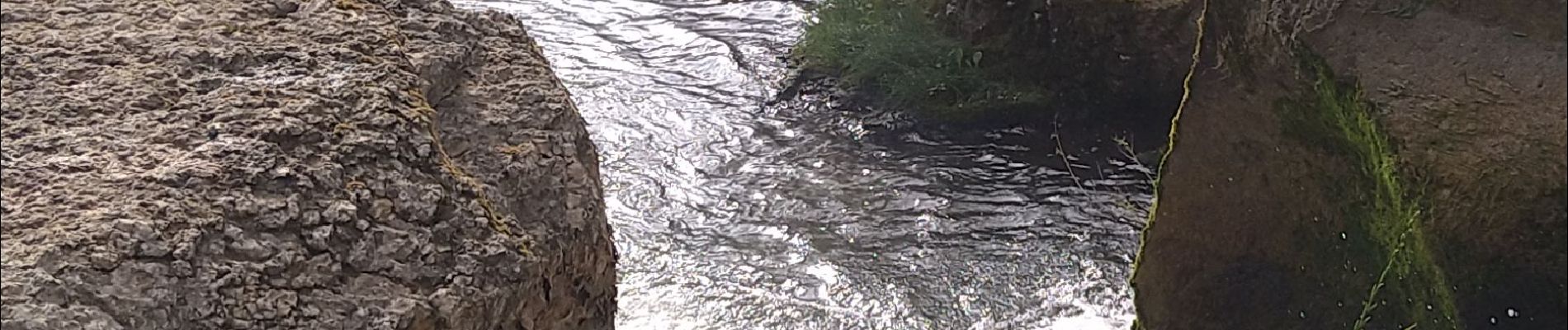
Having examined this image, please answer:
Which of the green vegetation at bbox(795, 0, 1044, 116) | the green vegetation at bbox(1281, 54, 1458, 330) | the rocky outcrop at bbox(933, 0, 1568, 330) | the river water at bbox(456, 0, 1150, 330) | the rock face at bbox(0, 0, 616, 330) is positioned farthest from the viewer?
the green vegetation at bbox(795, 0, 1044, 116)

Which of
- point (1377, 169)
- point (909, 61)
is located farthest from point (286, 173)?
point (909, 61)

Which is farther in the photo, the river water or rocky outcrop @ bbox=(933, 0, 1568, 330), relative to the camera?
the river water

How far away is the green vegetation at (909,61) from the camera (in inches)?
223

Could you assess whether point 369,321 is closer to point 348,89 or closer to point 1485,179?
point 348,89

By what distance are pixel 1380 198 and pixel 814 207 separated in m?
2.66

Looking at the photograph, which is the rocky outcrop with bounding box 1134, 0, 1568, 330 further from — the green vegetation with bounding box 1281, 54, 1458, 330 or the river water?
the river water

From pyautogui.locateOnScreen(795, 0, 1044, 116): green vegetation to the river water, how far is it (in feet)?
0.38

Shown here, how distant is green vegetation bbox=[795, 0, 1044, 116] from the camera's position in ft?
18.6

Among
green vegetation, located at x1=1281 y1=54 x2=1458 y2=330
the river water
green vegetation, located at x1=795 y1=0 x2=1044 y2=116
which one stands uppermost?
green vegetation, located at x1=1281 y1=54 x2=1458 y2=330

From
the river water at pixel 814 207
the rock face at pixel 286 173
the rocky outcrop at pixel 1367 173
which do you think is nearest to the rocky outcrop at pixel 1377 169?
the rocky outcrop at pixel 1367 173

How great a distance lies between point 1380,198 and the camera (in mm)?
2465

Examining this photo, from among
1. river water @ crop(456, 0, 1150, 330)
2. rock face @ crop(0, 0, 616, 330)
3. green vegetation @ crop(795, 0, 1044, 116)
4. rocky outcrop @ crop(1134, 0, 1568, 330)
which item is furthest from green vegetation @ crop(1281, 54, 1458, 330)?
green vegetation @ crop(795, 0, 1044, 116)

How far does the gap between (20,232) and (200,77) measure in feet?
1.30

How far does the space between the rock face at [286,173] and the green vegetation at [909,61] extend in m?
3.31
